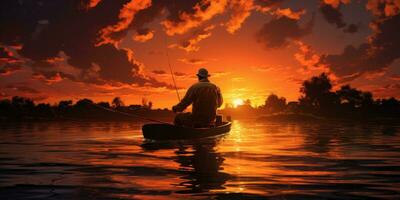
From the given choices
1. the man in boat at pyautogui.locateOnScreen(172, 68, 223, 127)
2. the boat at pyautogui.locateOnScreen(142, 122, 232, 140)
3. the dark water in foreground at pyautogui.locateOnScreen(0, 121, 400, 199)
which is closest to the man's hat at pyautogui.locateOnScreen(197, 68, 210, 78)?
the man in boat at pyautogui.locateOnScreen(172, 68, 223, 127)

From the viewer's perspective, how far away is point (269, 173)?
35.0 feet

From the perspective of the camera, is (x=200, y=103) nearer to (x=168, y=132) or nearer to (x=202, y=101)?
(x=202, y=101)

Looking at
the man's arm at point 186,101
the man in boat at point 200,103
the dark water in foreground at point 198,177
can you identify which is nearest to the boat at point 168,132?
the man in boat at point 200,103

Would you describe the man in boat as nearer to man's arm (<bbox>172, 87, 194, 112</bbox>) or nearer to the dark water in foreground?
man's arm (<bbox>172, 87, 194, 112</bbox>)

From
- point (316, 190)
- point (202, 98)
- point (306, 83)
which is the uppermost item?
point (306, 83)

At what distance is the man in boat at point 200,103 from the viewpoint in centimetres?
2266

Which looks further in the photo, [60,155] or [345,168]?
[60,155]

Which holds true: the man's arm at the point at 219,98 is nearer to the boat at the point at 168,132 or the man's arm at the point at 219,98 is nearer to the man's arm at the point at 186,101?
the man's arm at the point at 186,101

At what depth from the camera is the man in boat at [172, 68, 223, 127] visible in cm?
2266

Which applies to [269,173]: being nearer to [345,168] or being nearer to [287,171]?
[287,171]

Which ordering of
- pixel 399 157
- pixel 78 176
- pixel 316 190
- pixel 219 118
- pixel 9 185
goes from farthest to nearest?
pixel 219 118 < pixel 399 157 < pixel 78 176 < pixel 9 185 < pixel 316 190

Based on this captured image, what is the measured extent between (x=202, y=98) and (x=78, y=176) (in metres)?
13.2

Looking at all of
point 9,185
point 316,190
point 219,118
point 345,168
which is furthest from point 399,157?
point 219,118

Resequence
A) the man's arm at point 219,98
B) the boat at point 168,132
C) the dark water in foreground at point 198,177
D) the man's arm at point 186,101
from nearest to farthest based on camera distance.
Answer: the dark water in foreground at point 198,177, the boat at point 168,132, the man's arm at point 186,101, the man's arm at point 219,98
